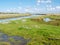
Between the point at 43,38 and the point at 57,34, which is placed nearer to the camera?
the point at 43,38

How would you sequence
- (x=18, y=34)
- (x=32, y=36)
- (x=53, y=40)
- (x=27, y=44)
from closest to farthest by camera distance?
1. (x=27, y=44)
2. (x=53, y=40)
3. (x=32, y=36)
4. (x=18, y=34)

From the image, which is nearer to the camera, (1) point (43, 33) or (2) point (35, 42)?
(2) point (35, 42)

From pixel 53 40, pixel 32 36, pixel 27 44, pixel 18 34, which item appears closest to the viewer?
pixel 27 44

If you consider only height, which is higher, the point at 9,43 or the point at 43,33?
the point at 9,43

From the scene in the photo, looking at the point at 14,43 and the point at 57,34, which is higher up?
the point at 14,43

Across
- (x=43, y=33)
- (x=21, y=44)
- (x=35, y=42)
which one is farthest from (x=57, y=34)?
(x=21, y=44)

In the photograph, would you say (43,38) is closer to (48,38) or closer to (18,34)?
(48,38)

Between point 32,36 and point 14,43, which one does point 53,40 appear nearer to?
point 32,36

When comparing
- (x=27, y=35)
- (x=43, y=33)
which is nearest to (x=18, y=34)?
(x=27, y=35)
